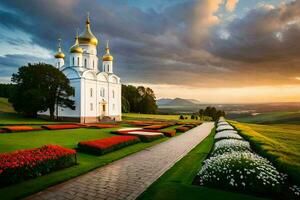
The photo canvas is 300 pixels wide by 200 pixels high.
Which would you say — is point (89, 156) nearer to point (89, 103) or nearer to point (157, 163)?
point (157, 163)

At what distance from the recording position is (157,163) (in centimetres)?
1205

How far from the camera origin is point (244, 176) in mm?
7660

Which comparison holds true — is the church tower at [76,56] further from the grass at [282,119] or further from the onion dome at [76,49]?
the grass at [282,119]

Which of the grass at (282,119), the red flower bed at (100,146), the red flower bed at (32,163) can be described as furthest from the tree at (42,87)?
the grass at (282,119)

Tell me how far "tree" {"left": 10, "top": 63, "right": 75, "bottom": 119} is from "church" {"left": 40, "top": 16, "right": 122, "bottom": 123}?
2234 mm

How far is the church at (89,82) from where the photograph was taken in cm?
4378

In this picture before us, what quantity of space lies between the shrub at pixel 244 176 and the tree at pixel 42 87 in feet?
118

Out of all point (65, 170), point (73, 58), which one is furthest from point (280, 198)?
point (73, 58)

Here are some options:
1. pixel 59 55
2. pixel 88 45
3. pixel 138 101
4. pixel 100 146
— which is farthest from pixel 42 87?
pixel 138 101

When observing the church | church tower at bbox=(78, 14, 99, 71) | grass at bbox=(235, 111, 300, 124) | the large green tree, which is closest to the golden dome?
the church

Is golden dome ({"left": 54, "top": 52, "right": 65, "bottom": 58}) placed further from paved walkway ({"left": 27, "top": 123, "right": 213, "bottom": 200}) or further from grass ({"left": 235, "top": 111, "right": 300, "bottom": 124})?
grass ({"left": 235, "top": 111, "right": 300, "bottom": 124})

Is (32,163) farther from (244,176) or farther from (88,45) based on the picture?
(88,45)

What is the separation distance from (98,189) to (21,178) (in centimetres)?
272

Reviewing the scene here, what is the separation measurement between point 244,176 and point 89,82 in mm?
39915
